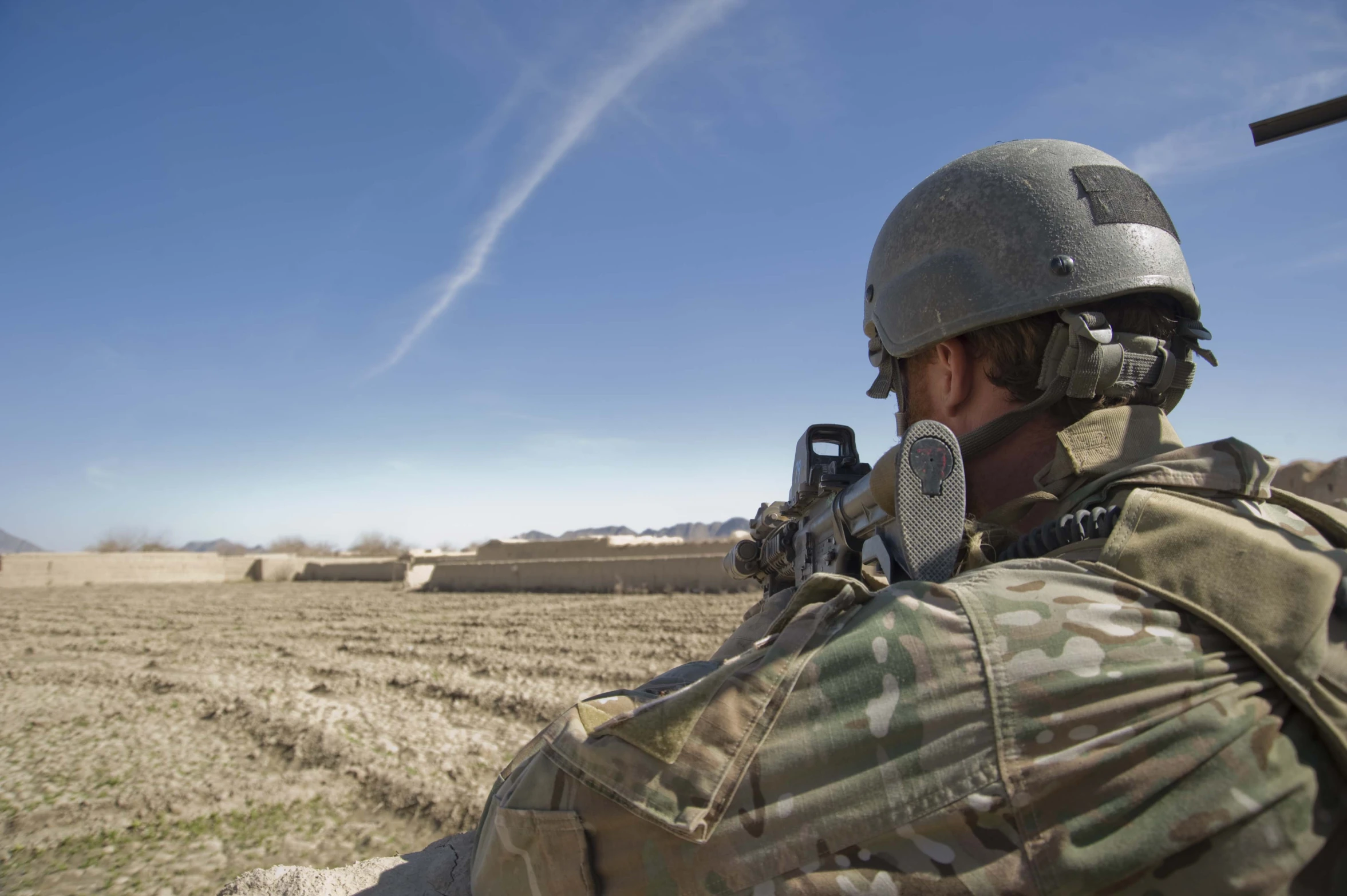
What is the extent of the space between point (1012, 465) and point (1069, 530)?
1.38ft

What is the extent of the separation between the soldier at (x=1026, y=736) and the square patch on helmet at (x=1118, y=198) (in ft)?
2.27

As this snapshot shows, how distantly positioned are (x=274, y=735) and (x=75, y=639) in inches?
307

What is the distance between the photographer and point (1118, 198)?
1.73 meters

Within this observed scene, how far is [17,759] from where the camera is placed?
4438 mm

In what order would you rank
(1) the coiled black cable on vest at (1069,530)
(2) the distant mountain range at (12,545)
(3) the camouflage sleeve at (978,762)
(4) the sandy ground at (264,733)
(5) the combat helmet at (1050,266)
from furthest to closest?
(2) the distant mountain range at (12,545)
(4) the sandy ground at (264,733)
(5) the combat helmet at (1050,266)
(1) the coiled black cable on vest at (1069,530)
(3) the camouflage sleeve at (978,762)

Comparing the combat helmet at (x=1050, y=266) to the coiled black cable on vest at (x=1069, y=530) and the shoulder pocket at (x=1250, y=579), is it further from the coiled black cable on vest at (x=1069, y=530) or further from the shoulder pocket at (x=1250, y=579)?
the shoulder pocket at (x=1250, y=579)

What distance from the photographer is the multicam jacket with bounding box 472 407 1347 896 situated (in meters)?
0.95

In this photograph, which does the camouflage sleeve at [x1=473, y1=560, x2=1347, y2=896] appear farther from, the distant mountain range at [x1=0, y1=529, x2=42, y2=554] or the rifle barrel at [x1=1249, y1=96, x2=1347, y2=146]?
the distant mountain range at [x1=0, y1=529, x2=42, y2=554]

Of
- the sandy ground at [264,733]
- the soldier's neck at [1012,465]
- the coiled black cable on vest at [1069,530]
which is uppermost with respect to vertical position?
the soldier's neck at [1012,465]

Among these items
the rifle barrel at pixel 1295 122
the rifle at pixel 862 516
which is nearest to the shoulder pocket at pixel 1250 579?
the rifle at pixel 862 516

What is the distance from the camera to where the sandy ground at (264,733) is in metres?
3.35

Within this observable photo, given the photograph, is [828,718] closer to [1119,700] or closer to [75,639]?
[1119,700]

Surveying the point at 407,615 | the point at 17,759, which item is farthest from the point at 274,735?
the point at 407,615

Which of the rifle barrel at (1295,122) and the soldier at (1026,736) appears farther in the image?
the rifle barrel at (1295,122)
